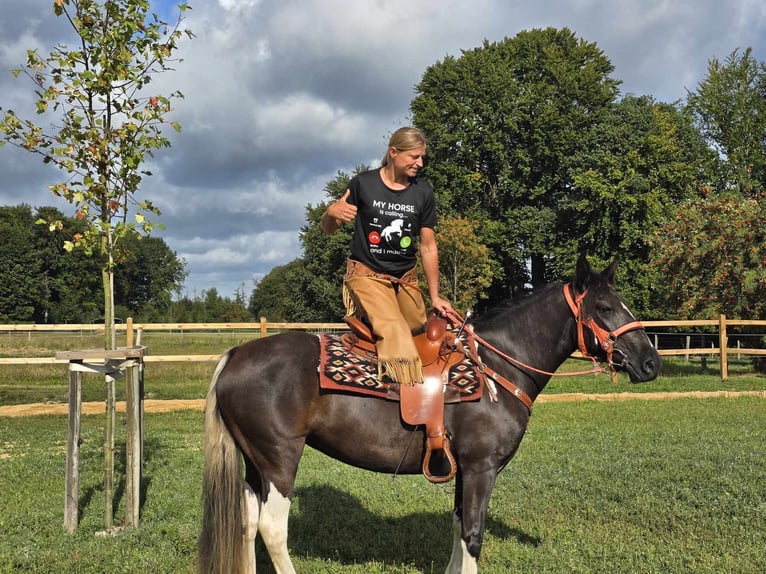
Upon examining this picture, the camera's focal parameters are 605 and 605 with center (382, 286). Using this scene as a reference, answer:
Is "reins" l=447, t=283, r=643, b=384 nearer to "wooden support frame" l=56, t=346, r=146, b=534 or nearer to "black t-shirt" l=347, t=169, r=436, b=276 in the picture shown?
"black t-shirt" l=347, t=169, r=436, b=276

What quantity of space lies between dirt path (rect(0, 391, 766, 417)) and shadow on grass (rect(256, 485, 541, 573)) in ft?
26.5

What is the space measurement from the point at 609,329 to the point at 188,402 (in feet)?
38.4

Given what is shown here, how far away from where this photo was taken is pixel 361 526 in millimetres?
5918

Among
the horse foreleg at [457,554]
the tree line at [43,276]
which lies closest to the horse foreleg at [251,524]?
the horse foreleg at [457,554]

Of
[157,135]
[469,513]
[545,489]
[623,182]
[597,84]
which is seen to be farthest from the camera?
[597,84]

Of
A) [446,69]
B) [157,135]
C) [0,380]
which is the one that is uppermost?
[446,69]

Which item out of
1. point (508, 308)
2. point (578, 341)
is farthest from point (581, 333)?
point (508, 308)

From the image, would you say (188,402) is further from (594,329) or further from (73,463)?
(594,329)

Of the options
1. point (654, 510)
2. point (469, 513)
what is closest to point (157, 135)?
point (469, 513)

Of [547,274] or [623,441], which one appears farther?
[547,274]

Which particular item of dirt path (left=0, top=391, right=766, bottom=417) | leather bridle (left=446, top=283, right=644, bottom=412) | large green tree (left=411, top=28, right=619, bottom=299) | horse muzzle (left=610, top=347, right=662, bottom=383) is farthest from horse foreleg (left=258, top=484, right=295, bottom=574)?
large green tree (left=411, top=28, right=619, bottom=299)

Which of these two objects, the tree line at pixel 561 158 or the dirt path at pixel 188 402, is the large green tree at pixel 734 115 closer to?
the tree line at pixel 561 158

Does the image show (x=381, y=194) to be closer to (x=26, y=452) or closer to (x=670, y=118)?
(x=26, y=452)

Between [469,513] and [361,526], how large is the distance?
7.27 ft
